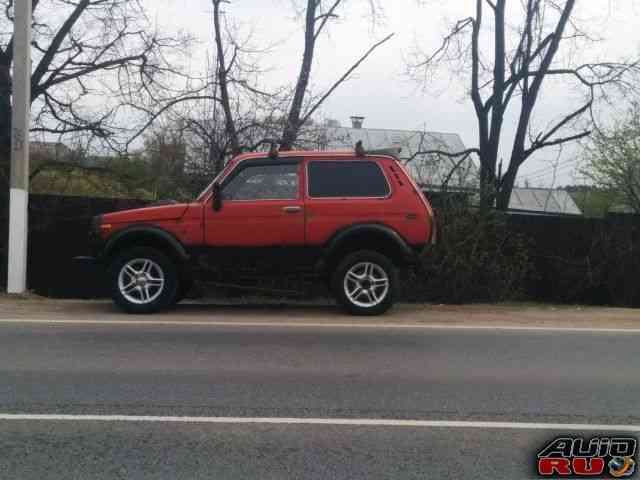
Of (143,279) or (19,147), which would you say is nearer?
(143,279)

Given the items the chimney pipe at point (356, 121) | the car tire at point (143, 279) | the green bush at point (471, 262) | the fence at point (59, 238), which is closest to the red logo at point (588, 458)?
the car tire at point (143, 279)

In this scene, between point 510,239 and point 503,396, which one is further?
point 510,239

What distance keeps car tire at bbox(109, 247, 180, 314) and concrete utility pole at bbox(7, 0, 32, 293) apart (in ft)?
8.46

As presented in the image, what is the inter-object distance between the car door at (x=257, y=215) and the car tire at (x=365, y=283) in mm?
717

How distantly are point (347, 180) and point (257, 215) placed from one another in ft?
4.31

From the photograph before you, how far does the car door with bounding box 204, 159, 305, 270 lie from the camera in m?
9.15

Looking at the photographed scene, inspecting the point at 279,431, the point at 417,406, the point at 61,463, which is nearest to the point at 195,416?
the point at 279,431

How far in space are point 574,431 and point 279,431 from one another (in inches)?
81.4

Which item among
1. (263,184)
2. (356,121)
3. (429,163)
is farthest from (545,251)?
(356,121)

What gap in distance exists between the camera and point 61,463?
13.7ft

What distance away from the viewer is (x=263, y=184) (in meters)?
9.27

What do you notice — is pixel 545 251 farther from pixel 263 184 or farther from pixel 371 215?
pixel 263 184

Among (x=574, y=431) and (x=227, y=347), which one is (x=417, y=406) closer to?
(x=574, y=431)

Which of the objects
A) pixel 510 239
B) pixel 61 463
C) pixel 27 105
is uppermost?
pixel 27 105
